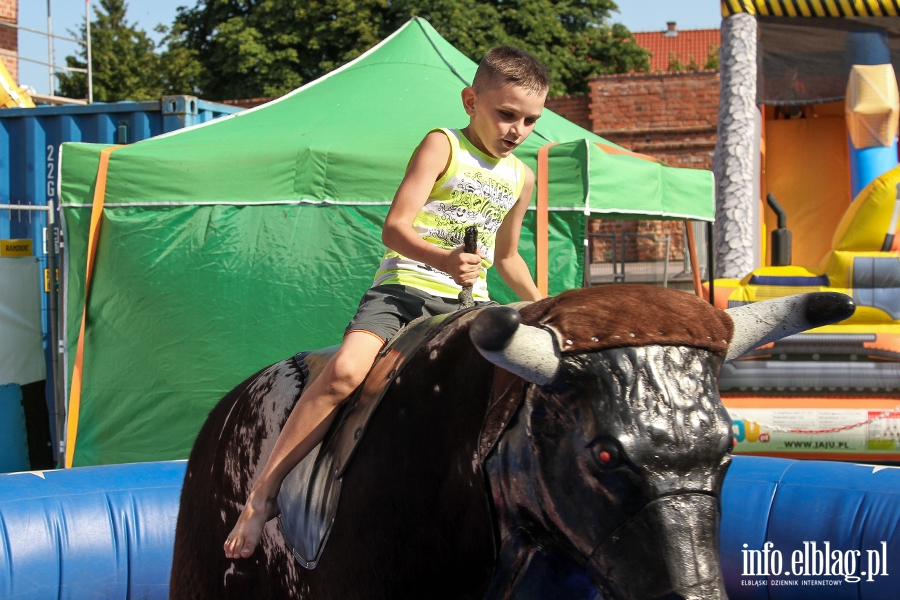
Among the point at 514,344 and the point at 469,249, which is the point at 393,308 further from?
the point at 514,344

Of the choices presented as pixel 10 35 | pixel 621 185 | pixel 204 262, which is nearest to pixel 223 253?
pixel 204 262

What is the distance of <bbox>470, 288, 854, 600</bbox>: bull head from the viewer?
1.47m

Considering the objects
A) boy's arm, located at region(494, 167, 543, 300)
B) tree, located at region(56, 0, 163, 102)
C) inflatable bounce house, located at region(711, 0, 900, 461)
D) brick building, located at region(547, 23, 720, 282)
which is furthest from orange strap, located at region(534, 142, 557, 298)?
tree, located at region(56, 0, 163, 102)

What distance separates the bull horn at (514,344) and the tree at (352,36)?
878 inches

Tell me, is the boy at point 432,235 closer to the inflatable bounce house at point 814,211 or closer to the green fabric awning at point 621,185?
the green fabric awning at point 621,185

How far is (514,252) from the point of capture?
110 inches

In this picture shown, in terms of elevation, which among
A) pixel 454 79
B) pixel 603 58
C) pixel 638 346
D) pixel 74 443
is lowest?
pixel 74 443

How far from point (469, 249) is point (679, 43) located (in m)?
44.9

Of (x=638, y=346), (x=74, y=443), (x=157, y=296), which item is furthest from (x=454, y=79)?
(x=638, y=346)

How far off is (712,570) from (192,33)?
28740 millimetres

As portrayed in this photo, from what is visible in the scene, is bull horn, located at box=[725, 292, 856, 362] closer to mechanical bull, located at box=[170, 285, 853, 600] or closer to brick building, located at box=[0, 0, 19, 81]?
mechanical bull, located at box=[170, 285, 853, 600]

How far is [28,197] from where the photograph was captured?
27.9ft

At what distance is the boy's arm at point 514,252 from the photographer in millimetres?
2697

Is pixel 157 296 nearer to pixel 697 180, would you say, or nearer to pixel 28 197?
pixel 28 197
